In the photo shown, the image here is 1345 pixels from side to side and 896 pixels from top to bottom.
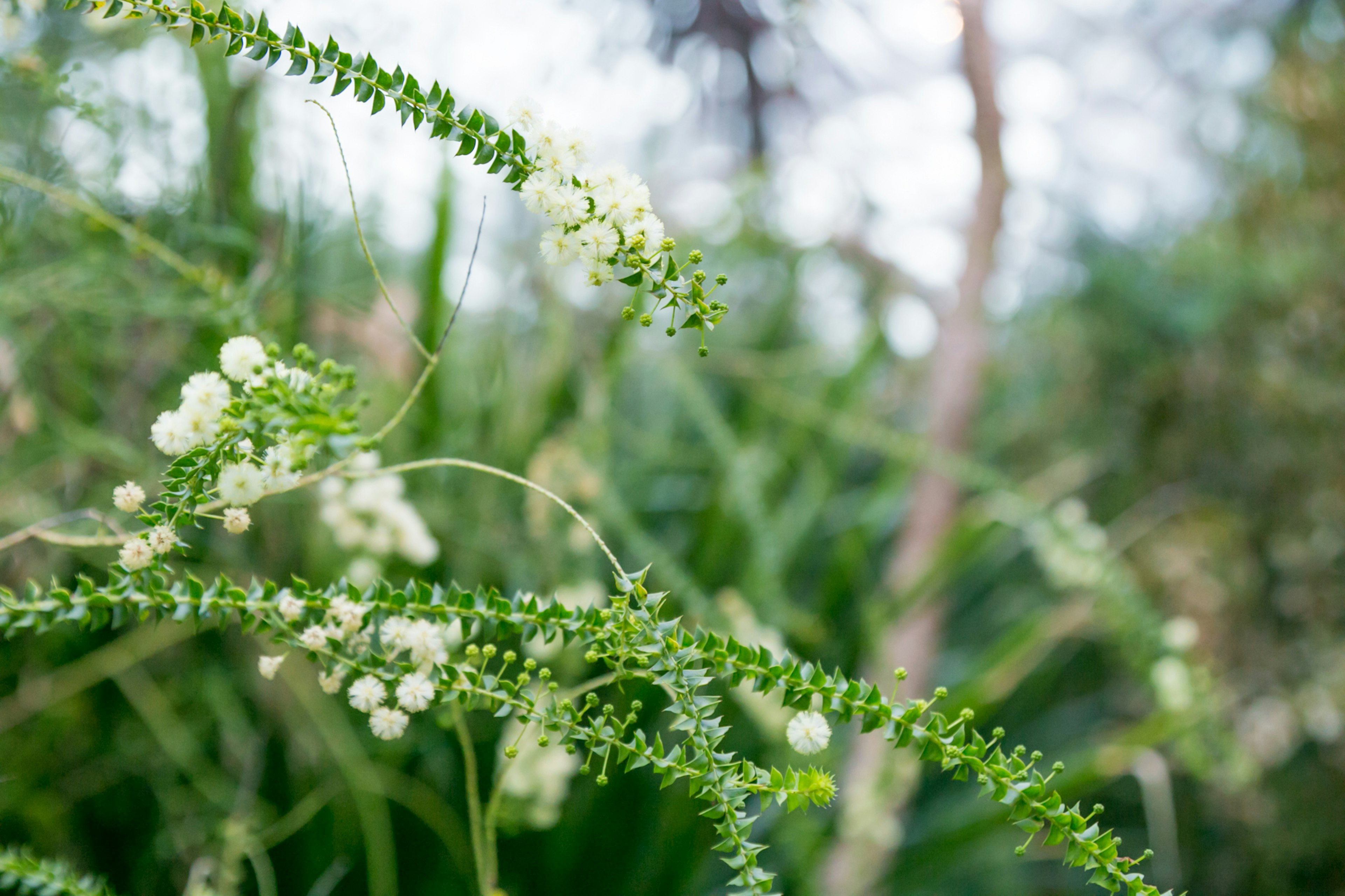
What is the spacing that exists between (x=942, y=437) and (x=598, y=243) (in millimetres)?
631

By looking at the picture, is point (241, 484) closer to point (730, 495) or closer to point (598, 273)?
point (598, 273)

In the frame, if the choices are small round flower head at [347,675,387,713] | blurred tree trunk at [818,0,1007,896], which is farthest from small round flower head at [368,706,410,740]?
blurred tree trunk at [818,0,1007,896]

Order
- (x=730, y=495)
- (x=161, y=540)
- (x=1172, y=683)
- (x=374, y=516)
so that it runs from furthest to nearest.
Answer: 1. (x=730, y=495)
2. (x=1172, y=683)
3. (x=374, y=516)
4. (x=161, y=540)

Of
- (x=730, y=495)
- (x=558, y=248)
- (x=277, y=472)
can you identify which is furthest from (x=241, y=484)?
(x=730, y=495)

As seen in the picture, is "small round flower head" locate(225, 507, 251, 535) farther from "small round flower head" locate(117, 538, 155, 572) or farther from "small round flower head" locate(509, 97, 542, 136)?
"small round flower head" locate(509, 97, 542, 136)

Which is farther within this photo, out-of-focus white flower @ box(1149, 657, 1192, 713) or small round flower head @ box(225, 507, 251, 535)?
out-of-focus white flower @ box(1149, 657, 1192, 713)

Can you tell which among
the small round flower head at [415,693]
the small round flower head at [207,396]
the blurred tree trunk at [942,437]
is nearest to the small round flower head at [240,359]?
the small round flower head at [207,396]

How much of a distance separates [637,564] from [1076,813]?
468 millimetres

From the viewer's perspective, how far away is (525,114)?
26 cm

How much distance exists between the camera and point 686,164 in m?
1.08

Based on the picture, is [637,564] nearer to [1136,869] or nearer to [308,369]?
[308,369]

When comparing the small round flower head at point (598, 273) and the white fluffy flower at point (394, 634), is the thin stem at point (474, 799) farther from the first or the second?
the small round flower head at point (598, 273)

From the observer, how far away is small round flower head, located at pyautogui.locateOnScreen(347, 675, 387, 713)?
0.85 ft

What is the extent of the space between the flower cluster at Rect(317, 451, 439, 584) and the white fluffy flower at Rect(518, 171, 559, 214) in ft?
0.69
